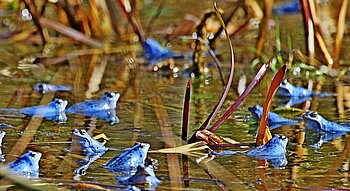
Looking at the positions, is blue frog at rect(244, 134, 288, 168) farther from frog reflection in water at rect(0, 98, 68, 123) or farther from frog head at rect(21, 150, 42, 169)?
frog reflection in water at rect(0, 98, 68, 123)

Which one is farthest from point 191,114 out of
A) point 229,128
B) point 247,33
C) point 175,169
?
point 247,33

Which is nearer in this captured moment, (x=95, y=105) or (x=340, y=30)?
(x=95, y=105)

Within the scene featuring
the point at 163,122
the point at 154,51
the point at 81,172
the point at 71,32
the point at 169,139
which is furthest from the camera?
the point at 71,32

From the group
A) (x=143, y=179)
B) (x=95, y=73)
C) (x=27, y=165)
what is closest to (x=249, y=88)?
(x=143, y=179)

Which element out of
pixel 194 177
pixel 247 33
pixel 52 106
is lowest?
pixel 194 177

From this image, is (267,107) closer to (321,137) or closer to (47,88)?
(321,137)

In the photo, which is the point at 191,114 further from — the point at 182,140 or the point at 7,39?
the point at 7,39
